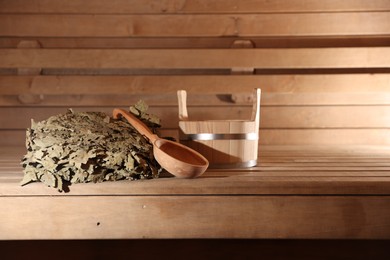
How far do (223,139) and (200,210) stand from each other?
0.45 metres

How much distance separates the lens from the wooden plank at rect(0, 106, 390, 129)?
11.7ft

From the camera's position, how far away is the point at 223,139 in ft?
7.07

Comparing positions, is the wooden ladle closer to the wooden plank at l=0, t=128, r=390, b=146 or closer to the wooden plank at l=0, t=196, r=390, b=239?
the wooden plank at l=0, t=196, r=390, b=239

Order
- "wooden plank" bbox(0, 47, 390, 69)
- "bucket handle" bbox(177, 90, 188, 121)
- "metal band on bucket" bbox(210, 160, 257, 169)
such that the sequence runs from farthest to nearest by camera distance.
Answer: "wooden plank" bbox(0, 47, 390, 69)
"bucket handle" bbox(177, 90, 188, 121)
"metal band on bucket" bbox(210, 160, 257, 169)

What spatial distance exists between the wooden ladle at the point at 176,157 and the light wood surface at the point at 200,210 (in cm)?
8

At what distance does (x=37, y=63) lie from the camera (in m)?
3.47

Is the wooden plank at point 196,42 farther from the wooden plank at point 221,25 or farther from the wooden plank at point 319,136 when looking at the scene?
the wooden plank at point 319,136

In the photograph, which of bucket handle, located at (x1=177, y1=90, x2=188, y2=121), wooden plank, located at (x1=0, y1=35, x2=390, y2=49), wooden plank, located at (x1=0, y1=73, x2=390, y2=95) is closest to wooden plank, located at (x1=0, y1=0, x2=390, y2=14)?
wooden plank, located at (x1=0, y1=35, x2=390, y2=49)

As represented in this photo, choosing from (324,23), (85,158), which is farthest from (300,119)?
(85,158)

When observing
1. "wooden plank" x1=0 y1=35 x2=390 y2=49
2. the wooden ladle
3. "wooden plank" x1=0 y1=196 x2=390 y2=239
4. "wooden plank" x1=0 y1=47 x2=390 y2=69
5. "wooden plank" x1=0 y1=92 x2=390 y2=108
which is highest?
"wooden plank" x1=0 y1=35 x2=390 y2=49

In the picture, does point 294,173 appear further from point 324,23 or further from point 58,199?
point 324,23

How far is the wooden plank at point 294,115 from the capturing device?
3.56 metres

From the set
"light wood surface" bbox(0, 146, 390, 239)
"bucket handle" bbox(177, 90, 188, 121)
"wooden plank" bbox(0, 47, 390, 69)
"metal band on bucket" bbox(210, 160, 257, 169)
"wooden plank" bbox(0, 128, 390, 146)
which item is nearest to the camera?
"light wood surface" bbox(0, 146, 390, 239)

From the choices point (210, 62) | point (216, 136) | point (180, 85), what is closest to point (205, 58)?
point (210, 62)
